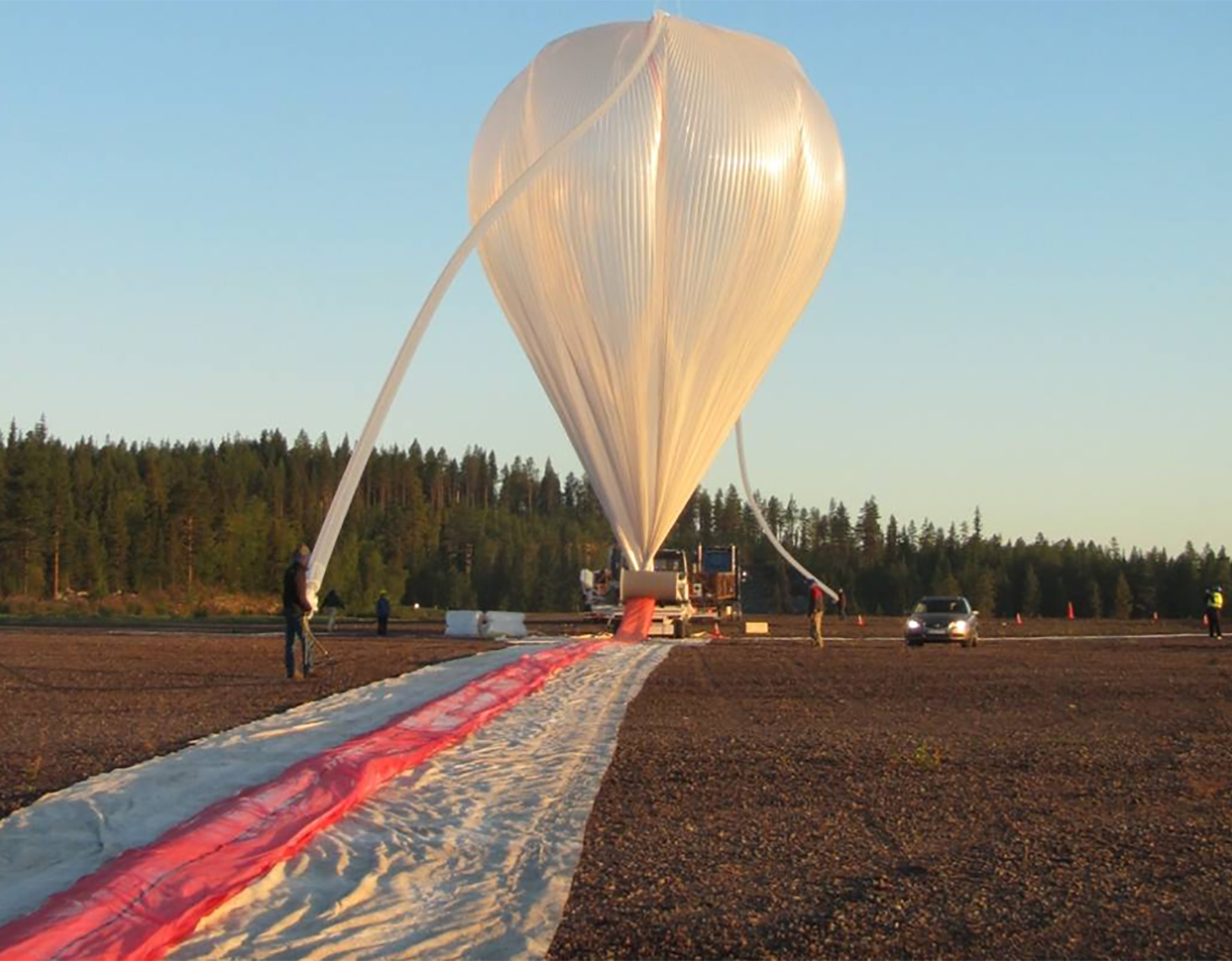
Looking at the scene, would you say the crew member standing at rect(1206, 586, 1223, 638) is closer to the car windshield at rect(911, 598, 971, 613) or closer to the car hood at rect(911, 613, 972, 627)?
the car windshield at rect(911, 598, 971, 613)

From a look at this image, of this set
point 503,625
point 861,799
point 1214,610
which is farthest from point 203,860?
point 1214,610

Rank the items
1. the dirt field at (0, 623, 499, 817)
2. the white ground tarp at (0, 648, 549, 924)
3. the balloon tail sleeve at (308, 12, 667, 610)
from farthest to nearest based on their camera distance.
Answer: the balloon tail sleeve at (308, 12, 667, 610) < the dirt field at (0, 623, 499, 817) < the white ground tarp at (0, 648, 549, 924)

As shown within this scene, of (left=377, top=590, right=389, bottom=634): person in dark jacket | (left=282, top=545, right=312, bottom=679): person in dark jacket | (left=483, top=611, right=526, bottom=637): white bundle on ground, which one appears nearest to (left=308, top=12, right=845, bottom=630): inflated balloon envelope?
(left=483, top=611, right=526, bottom=637): white bundle on ground

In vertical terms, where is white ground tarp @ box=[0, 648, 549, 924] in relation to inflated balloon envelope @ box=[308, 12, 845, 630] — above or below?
below

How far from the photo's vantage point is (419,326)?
27188 millimetres

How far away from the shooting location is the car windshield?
128 ft

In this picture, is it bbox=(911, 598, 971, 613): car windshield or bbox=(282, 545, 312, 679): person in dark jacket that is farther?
bbox=(911, 598, 971, 613): car windshield

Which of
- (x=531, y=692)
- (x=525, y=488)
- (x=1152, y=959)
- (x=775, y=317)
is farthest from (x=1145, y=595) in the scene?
(x=1152, y=959)

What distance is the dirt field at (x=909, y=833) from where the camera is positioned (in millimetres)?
6023

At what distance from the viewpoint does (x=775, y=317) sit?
31.4 m

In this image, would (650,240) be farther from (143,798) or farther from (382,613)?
(143,798)

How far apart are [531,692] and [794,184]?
16.0m

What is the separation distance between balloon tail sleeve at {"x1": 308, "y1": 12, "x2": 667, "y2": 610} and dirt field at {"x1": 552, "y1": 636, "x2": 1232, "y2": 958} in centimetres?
759

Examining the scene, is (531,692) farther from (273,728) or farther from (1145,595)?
(1145,595)
